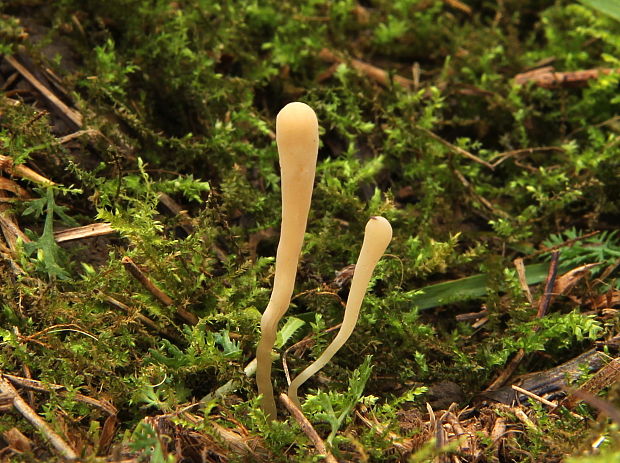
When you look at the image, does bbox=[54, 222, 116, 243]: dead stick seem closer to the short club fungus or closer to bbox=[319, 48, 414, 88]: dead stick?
the short club fungus

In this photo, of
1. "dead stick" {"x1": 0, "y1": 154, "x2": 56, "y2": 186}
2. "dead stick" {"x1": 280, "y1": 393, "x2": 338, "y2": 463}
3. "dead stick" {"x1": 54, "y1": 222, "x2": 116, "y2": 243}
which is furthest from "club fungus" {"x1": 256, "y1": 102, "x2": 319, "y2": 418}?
"dead stick" {"x1": 0, "y1": 154, "x2": 56, "y2": 186}

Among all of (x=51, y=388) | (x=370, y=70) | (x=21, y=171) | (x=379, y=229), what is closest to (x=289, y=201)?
(x=379, y=229)

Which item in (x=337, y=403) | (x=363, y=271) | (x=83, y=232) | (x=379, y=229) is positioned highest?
(x=379, y=229)

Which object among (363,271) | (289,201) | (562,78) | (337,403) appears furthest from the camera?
(562,78)

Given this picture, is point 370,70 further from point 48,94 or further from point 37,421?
point 37,421

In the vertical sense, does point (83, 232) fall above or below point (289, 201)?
below

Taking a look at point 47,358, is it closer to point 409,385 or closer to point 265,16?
point 409,385
